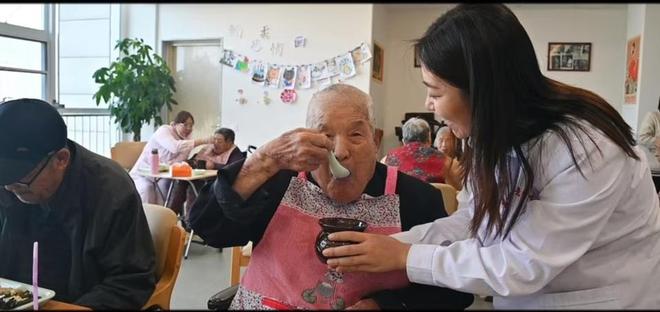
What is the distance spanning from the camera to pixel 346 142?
121 centimetres

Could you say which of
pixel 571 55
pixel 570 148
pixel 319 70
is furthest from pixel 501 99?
pixel 571 55

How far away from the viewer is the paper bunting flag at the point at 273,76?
5.96m

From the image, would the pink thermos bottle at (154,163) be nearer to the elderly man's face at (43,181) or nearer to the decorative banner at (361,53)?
the decorative banner at (361,53)

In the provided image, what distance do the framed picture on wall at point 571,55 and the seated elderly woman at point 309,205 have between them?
6093mm

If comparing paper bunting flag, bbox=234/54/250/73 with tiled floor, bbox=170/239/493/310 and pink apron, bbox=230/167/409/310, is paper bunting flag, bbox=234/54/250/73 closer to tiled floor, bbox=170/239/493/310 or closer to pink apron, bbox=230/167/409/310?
tiled floor, bbox=170/239/493/310

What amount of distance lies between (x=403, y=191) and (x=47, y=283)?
0.90 metres

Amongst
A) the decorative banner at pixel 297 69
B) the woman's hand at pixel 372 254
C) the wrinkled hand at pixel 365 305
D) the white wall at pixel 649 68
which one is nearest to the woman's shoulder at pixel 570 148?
the woman's hand at pixel 372 254

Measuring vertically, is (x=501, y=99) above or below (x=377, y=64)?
below

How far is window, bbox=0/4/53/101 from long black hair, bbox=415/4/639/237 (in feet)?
16.1

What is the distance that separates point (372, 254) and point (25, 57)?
5694 millimetres

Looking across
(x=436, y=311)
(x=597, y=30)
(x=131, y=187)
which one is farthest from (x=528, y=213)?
(x=597, y=30)

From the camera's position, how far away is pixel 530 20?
21.1ft

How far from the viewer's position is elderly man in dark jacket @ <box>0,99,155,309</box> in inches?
43.2

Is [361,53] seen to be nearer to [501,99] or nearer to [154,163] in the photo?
[154,163]
